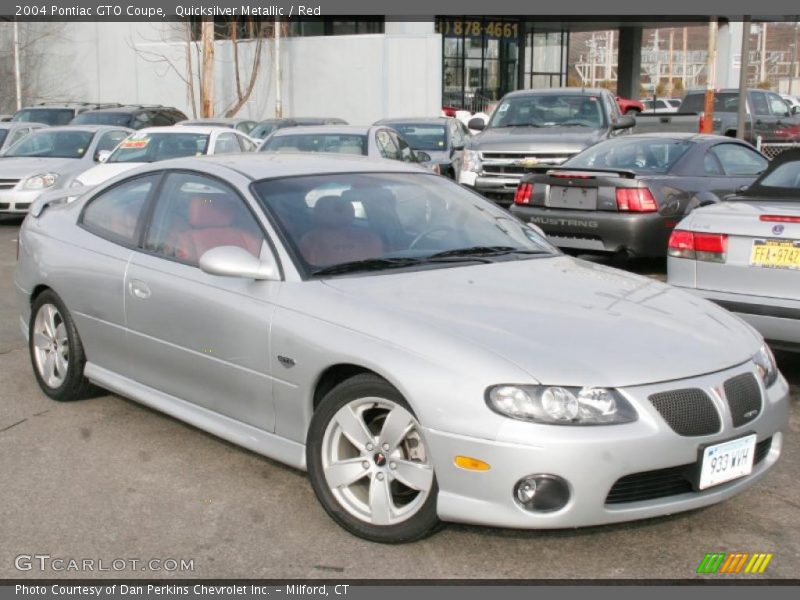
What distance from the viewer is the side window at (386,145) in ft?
45.2

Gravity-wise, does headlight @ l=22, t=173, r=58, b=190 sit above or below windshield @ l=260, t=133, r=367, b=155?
below

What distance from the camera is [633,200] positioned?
962 cm

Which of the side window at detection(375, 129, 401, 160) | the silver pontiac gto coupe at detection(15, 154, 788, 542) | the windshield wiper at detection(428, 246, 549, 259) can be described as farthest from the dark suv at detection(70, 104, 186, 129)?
the windshield wiper at detection(428, 246, 549, 259)

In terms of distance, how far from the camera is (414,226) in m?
5.02

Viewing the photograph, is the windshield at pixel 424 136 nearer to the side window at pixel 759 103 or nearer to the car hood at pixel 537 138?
the car hood at pixel 537 138

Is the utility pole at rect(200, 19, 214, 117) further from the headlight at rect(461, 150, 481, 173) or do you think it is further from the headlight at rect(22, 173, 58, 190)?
the headlight at rect(461, 150, 481, 173)

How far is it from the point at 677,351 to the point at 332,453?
4.64ft

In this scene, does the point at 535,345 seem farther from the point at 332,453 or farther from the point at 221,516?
the point at 221,516

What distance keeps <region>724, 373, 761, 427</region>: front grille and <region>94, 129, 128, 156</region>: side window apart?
1416cm

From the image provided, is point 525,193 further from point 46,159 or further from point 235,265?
point 46,159

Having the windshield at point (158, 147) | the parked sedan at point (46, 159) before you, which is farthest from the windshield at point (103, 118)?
the windshield at point (158, 147)

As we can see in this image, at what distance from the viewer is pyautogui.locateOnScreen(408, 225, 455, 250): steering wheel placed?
4.90 metres

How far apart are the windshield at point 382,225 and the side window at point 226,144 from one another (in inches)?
375
